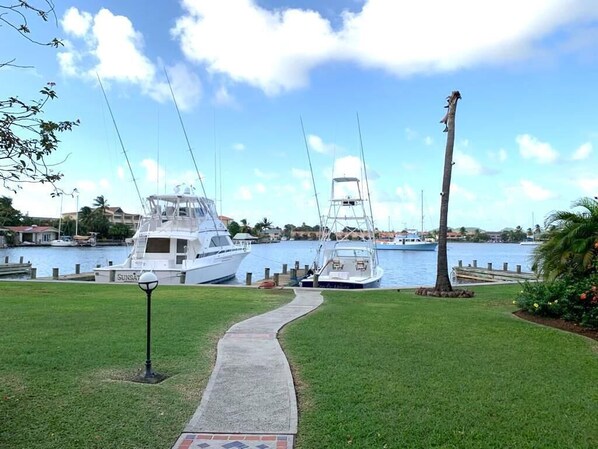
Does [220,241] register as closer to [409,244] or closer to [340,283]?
[340,283]

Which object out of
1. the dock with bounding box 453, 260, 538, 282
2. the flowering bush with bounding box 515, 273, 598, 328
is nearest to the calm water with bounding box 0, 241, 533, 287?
the dock with bounding box 453, 260, 538, 282

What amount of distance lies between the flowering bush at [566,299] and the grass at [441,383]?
77 cm

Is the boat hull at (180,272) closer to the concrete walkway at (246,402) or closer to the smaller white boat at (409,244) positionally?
the concrete walkway at (246,402)

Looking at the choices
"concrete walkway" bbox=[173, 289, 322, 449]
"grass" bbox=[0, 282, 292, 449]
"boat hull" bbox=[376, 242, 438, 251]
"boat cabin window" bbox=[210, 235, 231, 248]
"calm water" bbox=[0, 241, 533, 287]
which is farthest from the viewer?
"boat hull" bbox=[376, 242, 438, 251]

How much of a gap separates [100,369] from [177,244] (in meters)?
21.3

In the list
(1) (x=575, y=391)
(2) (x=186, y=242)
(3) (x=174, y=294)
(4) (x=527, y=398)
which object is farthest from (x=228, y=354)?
(2) (x=186, y=242)

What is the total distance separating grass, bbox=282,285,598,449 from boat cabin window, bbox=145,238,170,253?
1832cm

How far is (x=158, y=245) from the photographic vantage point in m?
27.2

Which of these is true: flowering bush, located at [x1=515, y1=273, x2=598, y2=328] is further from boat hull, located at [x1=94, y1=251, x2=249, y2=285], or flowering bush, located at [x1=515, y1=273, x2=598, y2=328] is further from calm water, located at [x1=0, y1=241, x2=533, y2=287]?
boat hull, located at [x1=94, y1=251, x2=249, y2=285]

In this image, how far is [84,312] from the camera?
1143 centimetres

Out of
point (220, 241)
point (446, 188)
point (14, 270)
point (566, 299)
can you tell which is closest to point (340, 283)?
point (446, 188)

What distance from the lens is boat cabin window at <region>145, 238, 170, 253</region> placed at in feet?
89.2

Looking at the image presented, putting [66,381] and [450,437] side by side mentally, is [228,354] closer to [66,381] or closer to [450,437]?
[66,381]

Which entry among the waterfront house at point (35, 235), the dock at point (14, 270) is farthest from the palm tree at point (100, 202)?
the dock at point (14, 270)
